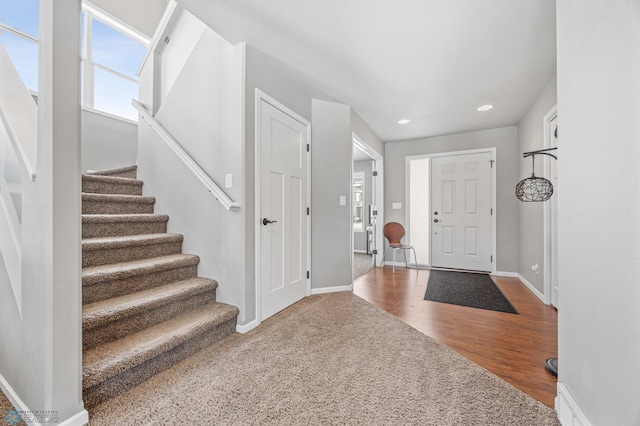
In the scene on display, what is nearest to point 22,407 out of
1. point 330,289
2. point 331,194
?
point 330,289

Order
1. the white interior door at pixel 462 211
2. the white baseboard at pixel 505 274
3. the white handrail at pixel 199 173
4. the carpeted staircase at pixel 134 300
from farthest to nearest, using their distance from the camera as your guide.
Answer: the white interior door at pixel 462 211 < the white baseboard at pixel 505 274 < the white handrail at pixel 199 173 < the carpeted staircase at pixel 134 300

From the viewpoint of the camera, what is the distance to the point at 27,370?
1.25 meters

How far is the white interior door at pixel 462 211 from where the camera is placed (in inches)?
176

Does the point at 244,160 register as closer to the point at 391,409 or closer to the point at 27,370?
the point at 27,370

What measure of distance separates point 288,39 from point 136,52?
335cm

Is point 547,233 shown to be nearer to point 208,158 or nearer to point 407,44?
point 407,44

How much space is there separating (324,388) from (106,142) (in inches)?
163

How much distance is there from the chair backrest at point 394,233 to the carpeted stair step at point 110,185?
3.82 m

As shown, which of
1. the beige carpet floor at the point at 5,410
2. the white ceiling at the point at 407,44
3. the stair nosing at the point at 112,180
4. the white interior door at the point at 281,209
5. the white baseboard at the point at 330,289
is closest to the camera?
the beige carpet floor at the point at 5,410

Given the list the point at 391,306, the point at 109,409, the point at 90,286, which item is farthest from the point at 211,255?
the point at 391,306

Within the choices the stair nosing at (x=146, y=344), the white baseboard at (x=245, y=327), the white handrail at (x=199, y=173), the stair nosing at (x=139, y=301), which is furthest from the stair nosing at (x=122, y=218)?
the white baseboard at (x=245, y=327)

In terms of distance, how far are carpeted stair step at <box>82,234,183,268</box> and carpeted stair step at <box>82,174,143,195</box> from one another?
0.74m

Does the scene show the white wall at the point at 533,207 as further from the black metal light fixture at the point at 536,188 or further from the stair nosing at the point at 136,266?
the stair nosing at the point at 136,266

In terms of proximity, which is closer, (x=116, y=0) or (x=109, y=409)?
(x=109, y=409)
